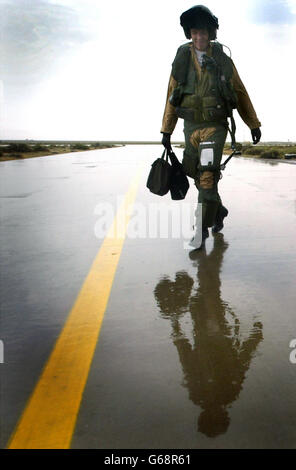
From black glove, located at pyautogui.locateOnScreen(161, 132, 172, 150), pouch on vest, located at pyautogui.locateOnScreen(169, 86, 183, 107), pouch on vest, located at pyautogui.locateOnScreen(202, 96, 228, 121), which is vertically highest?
pouch on vest, located at pyautogui.locateOnScreen(169, 86, 183, 107)

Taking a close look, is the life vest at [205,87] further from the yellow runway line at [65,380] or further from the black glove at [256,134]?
the yellow runway line at [65,380]

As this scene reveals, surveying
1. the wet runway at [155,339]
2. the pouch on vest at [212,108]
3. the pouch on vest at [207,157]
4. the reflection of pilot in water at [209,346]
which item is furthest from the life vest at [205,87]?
the reflection of pilot in water at [209,346]

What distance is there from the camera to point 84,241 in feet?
18.2

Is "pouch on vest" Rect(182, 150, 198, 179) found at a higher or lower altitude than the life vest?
lower

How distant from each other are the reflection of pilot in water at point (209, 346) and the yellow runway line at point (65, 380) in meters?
0.44

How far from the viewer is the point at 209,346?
2670mm

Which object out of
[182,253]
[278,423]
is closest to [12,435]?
[278,423]

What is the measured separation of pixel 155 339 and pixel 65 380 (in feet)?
1.94

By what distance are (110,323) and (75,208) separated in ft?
18.1

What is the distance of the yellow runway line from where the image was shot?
1.88 metres

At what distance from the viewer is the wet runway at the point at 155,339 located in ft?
6.31

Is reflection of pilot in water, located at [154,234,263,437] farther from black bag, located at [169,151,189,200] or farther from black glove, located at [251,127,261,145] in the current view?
black glove, located at [251,127,261,145]

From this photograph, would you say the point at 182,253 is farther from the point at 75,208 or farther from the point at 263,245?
the point at 75,208

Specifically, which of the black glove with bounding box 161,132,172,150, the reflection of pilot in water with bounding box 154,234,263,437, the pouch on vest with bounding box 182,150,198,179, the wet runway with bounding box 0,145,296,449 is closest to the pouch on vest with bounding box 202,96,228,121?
the pouch on vest with bounding box 182,150,198,179
